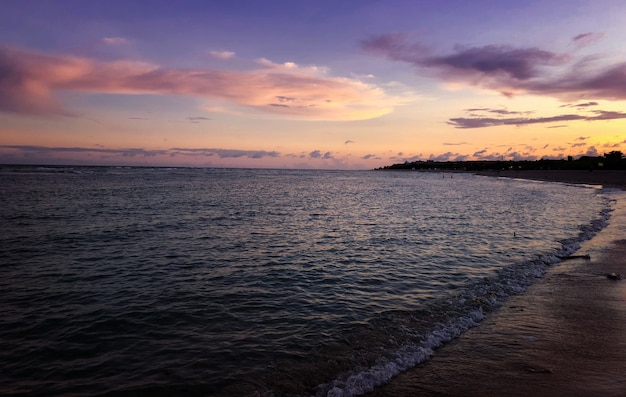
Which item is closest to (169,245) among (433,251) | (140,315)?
(140,315)

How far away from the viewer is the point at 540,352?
927 centimetres

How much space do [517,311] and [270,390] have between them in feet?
28.6

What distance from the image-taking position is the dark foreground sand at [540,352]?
775cm

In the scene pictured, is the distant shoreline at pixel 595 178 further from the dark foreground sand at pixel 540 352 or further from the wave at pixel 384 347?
the wave at pixel 384 347

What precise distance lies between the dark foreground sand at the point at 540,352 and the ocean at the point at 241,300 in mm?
577

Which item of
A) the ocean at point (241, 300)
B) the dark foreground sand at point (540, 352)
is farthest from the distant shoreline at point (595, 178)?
the dark foreground sand at point (540, 352)

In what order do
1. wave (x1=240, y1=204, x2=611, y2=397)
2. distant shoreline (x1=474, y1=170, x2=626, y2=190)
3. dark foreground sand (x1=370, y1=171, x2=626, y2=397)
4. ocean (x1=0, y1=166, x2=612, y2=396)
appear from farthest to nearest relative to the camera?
distant shoreline (x1=474, y1=170, x2=626, y2=190) < ocean (x1=0, y1=166, x2=612, y2=396) < wave (x1=240, y1=204, x2=611, y2=397) < dark foreground sand (x1=370, y1=171, x2=626, y2=397)

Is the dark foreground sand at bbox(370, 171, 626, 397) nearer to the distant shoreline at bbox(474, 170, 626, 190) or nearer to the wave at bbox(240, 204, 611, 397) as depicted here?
the wave at bbox(240, 204, 611, 397)

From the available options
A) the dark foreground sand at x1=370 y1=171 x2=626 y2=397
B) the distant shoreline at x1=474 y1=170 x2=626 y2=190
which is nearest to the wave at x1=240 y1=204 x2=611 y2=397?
the dark foreground sand at x1=370 y1=171 x2=626 y2=397

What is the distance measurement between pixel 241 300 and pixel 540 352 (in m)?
8.88

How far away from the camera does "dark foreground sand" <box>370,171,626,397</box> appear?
7.75 m

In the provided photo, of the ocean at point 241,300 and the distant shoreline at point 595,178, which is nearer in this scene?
the ocean at point 241,300

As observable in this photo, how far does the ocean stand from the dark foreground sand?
0.58 meters

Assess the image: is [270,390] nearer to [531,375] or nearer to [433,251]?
[531,375]
